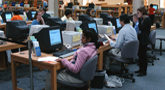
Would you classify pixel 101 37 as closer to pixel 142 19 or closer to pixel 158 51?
pixel 142 19

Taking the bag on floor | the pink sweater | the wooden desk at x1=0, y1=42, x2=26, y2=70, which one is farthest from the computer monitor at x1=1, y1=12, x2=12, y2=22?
the pink sweater

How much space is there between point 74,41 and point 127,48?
988mm

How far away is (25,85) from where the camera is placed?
Answer: 3977mm

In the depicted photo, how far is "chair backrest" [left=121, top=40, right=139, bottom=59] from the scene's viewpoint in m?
3.93

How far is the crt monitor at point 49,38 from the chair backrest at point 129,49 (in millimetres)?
1238

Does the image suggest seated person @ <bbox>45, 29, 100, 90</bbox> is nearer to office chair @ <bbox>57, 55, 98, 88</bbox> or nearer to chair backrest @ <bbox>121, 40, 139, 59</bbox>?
office chair @ <bbox>57, 55, 98, 88</bbox>

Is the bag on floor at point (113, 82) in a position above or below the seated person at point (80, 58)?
below

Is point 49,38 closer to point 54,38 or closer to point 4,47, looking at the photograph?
point 54,38

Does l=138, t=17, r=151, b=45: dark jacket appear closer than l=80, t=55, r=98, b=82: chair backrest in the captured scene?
No

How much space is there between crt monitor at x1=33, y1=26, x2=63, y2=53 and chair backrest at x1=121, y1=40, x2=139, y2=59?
1238 millimetres

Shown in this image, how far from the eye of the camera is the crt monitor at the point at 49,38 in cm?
339

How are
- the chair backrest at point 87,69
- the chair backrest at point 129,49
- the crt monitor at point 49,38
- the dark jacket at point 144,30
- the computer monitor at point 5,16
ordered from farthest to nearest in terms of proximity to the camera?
the computer monitor at point 5,16
the dark jacket at point 144,30
the chair backrest at point 129,49
the crt monitor at point 49,38
the chair backrest at point 87,69

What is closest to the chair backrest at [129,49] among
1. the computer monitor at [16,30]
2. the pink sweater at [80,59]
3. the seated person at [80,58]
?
the seated person at [80,58]

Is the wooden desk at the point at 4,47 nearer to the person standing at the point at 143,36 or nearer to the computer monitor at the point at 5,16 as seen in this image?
the person standing at the point at 143,36
